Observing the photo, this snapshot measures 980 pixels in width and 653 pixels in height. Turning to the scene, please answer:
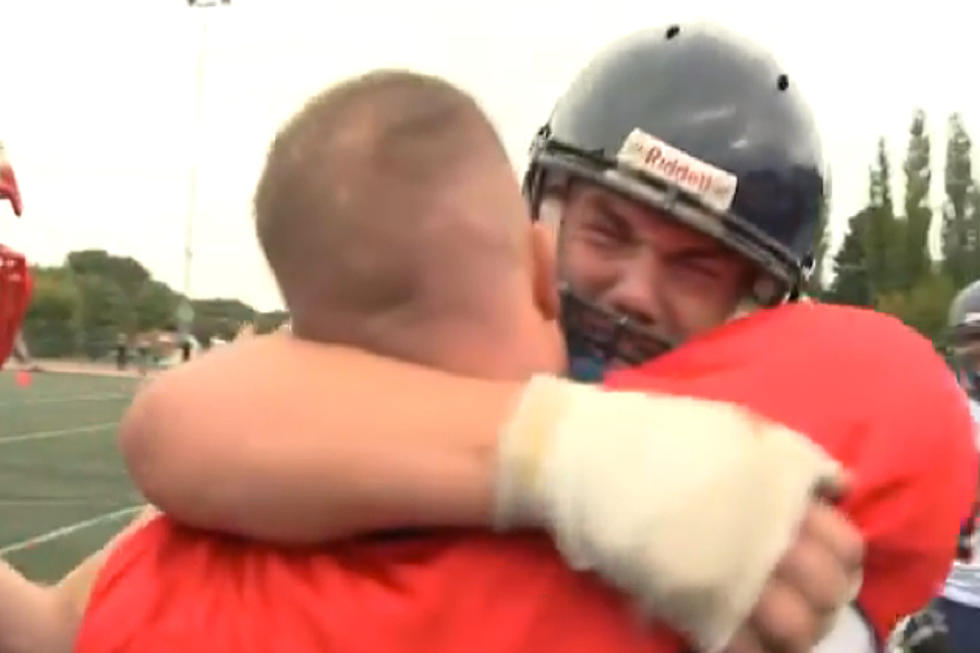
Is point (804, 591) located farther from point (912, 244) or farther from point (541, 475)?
point (912, 244)

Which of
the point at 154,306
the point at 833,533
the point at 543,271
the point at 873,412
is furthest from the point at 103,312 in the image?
the point at 833,533

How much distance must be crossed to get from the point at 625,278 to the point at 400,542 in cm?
66

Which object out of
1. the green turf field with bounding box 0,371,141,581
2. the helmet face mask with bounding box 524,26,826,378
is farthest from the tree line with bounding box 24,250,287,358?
the helmet face mask with bounding box 524,26,826,378

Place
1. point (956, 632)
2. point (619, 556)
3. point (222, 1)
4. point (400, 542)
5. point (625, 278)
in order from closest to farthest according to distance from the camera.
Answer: point (619, 556) < point (400, 542) < point (625, 278) < point (956, 632) < point (222, 1)

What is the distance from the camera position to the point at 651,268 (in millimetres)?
1884

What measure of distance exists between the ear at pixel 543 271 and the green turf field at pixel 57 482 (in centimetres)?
440

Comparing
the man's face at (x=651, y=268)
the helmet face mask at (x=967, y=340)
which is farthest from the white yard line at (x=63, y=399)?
the man's face at (x=651, y=268)

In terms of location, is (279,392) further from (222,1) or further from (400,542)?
(222,1)

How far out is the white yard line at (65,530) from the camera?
13.4m

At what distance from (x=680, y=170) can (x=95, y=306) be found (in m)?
67.6

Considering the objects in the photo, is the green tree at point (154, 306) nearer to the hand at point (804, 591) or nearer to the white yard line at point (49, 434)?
the white yard line at point (49, 434)

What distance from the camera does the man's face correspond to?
186cm

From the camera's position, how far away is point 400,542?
4.32ft

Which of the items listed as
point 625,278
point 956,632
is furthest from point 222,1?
point 625,278
